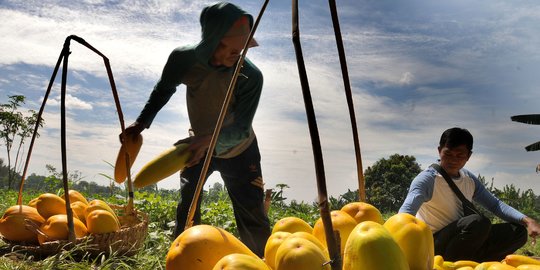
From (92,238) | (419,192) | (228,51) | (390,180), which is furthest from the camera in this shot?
(390,180)

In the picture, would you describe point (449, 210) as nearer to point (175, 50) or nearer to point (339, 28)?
point (175, 50)

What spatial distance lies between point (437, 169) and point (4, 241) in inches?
112

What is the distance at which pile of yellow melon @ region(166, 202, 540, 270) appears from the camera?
873 millimetres

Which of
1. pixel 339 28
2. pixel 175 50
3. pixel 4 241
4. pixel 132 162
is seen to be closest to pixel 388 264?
pixel 339 28

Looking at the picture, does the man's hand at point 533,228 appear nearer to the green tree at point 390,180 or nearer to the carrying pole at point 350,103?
the carrying pole at point 350,103

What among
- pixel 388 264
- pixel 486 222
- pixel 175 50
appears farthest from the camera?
pixel 486 222

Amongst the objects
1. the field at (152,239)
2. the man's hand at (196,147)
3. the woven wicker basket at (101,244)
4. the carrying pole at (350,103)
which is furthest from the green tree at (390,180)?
the carrying pole at (350,103)

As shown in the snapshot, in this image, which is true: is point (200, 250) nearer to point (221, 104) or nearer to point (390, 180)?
point (221, 104)

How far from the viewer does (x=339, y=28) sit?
1129 mm

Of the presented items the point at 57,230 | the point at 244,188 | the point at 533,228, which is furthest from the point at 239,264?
the point at 533,228

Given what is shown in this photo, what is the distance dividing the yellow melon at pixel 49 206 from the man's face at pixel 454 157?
2550 millimetres

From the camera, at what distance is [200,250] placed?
0.98 metres

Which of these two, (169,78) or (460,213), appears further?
(460,213)

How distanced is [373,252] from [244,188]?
92.9 inches
